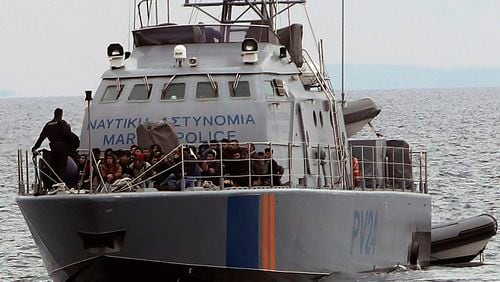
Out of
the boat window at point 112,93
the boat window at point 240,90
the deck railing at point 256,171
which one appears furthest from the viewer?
the boat window at point 112,93

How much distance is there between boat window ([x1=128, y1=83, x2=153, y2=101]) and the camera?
25.9 m

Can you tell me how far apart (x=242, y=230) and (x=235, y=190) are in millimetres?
566

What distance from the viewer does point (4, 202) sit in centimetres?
4503

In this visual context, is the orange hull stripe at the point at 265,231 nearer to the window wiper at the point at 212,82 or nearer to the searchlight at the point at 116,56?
the window wiper at the point at 212,82

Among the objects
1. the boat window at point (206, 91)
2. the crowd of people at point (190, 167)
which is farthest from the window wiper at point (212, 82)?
the crowd of people at point (190, 167)

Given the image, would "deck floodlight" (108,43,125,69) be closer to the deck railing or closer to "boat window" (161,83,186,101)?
"boat window" (161,83,186,101)

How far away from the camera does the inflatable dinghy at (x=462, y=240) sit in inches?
1268

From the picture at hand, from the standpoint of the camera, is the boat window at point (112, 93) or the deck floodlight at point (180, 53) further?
the boat window at point (112, 93)

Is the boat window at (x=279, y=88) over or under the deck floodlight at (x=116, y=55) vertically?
under

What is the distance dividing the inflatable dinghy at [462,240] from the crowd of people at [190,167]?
8.93 m

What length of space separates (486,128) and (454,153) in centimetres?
2556

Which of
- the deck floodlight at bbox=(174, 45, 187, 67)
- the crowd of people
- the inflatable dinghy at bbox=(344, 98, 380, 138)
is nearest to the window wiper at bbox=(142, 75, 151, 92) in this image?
the deck floodlight at bbox=(174, 45, 187, 67)

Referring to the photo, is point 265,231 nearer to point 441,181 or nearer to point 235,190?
point 235,190

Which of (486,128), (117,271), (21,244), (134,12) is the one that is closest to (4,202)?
(21,244)
